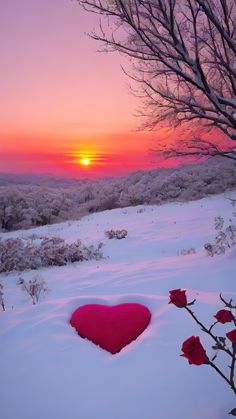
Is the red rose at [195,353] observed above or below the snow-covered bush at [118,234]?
above

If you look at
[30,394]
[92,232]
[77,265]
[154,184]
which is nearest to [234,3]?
[77,265]

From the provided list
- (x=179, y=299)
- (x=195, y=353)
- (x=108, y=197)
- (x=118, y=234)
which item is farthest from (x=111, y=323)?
(x=108, y=197)

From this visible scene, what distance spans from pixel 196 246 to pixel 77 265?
9.85ft

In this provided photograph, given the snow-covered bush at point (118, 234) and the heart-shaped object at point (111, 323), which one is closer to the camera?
the heart-shaped object at point (111, 323)

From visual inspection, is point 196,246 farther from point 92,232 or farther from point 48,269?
point 92,232

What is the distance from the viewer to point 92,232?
1335 cm

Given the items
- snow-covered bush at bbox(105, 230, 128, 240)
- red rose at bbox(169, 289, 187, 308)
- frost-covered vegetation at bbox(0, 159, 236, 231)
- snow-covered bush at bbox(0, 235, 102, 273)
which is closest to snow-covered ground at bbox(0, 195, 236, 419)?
red rose at bbox(169, 289, 187, 308)

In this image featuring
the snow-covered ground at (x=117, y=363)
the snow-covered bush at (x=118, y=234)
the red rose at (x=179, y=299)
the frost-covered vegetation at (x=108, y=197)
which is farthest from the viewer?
the frost-covered vegetation at (x=108, y=197)

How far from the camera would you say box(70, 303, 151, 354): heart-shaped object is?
3049 millimetres

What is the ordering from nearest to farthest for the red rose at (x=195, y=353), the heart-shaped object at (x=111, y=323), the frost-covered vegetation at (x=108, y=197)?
the red rose at (x=195, y=353)
the heart-shaped object at (x=111, y=323)
the frost-covered vegetation at (x=108, y=197)

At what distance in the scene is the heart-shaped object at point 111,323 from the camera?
3049mm

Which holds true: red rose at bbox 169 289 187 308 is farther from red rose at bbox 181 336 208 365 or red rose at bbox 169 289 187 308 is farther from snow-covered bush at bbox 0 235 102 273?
snow-covered bush at bbox 0 235 102 273

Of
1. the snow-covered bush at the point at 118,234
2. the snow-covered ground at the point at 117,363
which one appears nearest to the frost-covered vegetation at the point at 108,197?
the snow-covered bush at the point at 118,234

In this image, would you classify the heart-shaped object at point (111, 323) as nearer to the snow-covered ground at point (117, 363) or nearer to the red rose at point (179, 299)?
the snow-covered ground at point (117, 363)
